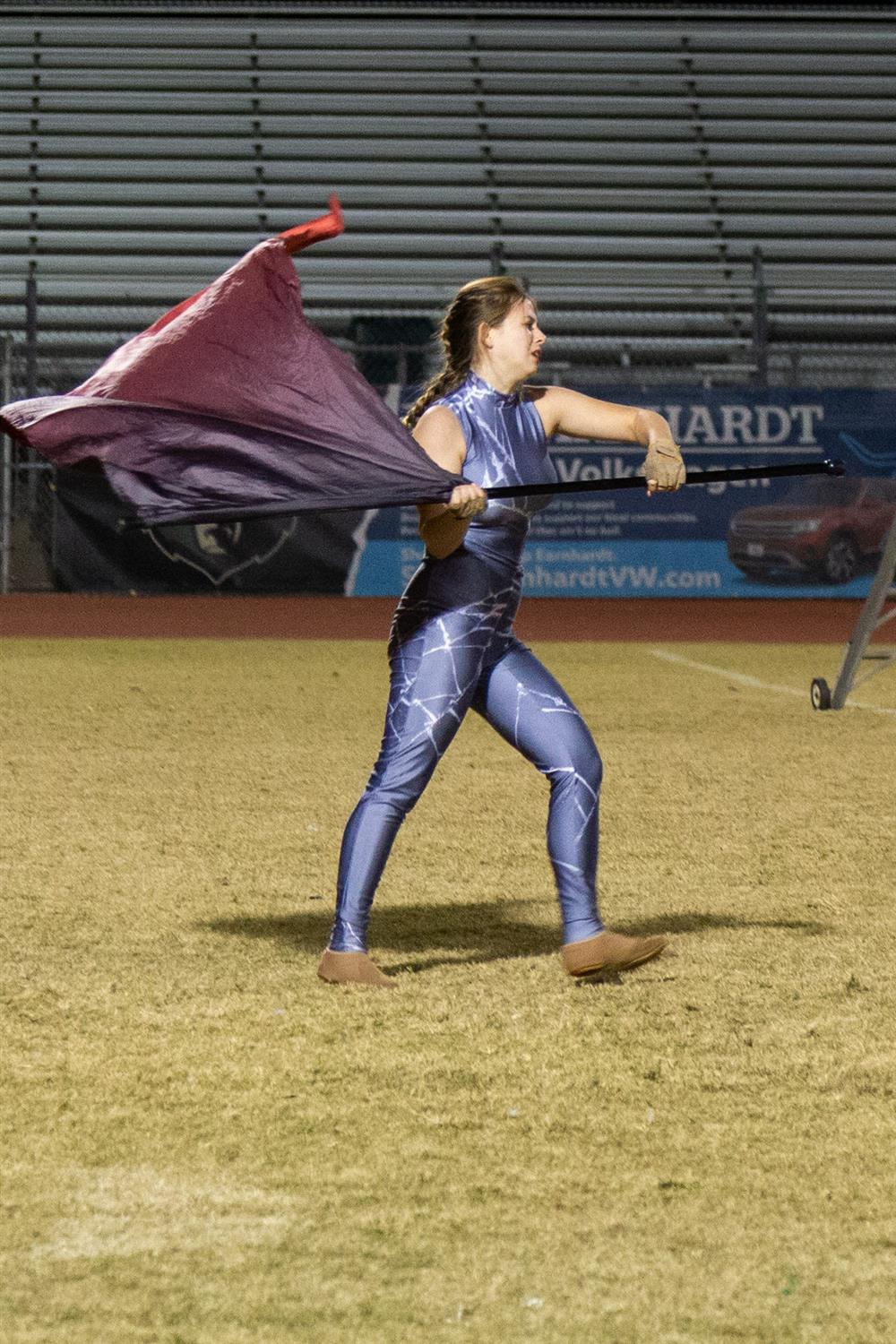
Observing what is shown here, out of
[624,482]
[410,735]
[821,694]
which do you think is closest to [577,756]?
[410,735]

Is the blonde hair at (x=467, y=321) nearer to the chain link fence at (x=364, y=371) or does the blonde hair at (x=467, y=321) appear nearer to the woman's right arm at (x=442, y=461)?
the woman's right arm at (x=442, y=461)

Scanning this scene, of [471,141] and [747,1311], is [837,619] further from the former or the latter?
[747,1311]

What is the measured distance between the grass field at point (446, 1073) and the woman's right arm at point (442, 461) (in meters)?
1.11

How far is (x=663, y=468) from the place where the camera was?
4.56 meters

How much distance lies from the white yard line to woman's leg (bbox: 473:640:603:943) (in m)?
6.31

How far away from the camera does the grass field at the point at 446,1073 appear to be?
2877mm

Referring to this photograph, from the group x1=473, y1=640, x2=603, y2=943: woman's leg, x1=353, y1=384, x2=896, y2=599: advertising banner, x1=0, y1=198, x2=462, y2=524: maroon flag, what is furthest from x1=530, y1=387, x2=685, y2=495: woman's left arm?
x1=353, y1=384, x2=896, y2=599: advertising banner

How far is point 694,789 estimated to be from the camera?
26.6 feet

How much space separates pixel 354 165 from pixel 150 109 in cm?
324

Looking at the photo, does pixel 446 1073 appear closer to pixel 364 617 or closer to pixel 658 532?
pixel 364 617

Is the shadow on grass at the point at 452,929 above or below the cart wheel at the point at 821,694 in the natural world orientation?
above

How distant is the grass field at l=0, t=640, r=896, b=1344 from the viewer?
2.88 metres

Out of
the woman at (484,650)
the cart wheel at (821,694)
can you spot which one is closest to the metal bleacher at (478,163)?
the cart wheel at (821,694)

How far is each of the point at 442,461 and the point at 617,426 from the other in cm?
45
